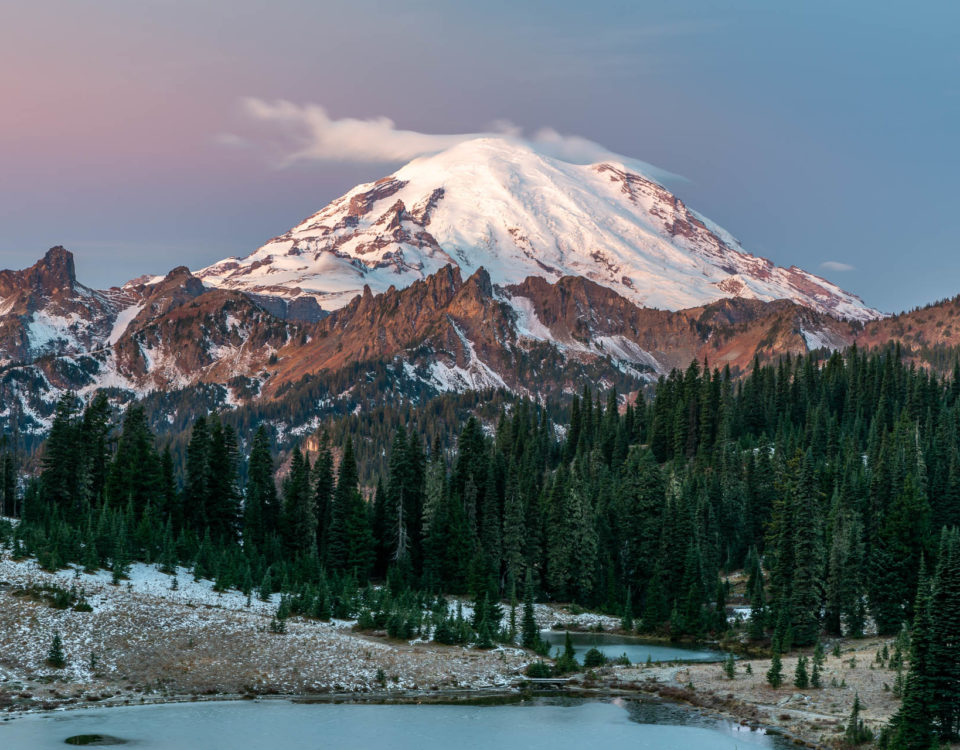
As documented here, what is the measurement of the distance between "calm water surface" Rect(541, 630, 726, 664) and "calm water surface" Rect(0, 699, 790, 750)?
20.9 metres

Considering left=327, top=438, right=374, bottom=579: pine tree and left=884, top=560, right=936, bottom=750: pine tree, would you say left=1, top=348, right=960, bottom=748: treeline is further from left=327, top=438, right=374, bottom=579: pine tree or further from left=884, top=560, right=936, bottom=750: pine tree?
left=884, top=560, right=936, bottom=750: pine tree

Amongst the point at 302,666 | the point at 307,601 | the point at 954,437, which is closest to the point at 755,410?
the point at 954,437

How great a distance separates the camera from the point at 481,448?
141 meters

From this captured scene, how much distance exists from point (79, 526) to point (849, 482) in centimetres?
7921

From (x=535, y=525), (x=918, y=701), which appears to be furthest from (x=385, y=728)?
(x=535, y=525)

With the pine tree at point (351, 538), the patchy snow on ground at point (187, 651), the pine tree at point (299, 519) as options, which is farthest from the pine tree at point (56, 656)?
the pine tree at point (299, 519)

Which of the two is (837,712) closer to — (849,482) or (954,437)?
(849,482)

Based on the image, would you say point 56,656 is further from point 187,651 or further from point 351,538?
point 351,538

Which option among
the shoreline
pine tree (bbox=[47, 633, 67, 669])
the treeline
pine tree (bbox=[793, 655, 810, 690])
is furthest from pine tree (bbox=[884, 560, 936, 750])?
pine tree (bbox=[47, 633, 67, 669])

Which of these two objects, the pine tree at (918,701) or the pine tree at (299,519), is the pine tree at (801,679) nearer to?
the pine tree at (918,701)

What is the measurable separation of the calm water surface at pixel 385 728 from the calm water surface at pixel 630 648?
20.9 m

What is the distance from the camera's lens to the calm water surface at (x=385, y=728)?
59.1 m

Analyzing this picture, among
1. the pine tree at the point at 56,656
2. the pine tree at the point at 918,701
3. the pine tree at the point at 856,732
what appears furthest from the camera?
the pine tree at the point at 56,656

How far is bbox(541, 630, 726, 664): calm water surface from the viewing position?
90.9 m
